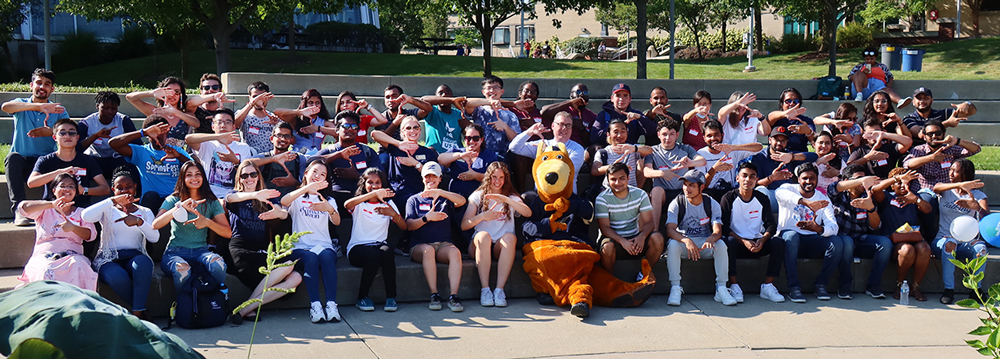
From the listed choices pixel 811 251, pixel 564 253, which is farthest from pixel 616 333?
pixel 811 251

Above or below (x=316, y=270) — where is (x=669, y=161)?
above

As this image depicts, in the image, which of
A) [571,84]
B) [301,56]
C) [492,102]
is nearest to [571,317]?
[492,102]

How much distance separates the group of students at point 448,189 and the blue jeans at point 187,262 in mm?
11

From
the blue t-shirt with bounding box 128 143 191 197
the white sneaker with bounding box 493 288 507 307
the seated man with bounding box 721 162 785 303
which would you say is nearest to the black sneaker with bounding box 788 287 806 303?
the seated man with bounding box 721 162 785 303

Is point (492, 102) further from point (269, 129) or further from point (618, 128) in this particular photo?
point (269, 129)

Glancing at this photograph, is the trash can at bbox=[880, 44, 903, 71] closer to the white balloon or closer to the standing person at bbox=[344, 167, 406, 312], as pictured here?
the white balloon

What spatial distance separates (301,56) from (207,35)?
5.02 meters

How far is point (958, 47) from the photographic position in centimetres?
2217

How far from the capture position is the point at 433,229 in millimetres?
6891

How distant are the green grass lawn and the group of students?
415 inches

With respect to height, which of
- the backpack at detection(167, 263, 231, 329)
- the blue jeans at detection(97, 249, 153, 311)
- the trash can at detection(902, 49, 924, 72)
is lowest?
the backpack at detection(167, 263, 231, 329)

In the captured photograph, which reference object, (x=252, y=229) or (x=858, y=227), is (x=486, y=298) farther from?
(x=858, y=227)

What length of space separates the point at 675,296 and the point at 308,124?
4118 mm

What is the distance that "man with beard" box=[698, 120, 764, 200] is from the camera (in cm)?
761
